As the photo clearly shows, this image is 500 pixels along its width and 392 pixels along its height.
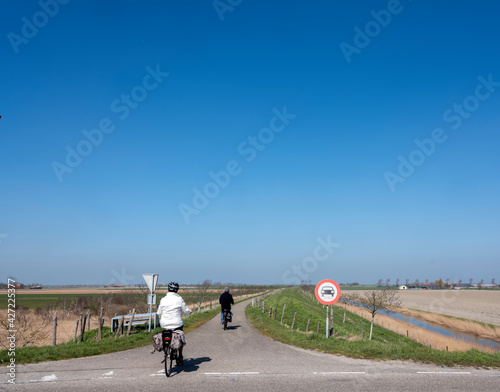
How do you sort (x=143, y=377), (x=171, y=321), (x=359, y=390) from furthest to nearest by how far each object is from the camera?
1. (x=171, y=321)
2. (x=143, y=377)
3. (x=359, y=390)

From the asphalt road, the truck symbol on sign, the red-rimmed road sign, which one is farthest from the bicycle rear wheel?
the truck symbol on sign

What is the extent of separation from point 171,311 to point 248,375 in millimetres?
2267

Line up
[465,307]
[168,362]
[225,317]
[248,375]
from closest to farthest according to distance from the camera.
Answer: [248,375] < [168,362] < [225,317] < [465,307]

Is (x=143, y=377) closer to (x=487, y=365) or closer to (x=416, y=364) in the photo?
(x=416, y=364)

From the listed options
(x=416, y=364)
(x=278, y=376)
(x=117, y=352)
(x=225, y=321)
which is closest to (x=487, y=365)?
(x=416, y=364)

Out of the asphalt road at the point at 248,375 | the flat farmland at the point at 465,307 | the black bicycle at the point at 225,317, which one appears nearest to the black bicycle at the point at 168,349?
the asphalt road at the point at 248,375

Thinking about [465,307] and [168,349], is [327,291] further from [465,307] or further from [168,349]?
[465,307]

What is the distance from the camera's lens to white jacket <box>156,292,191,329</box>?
8.46 m

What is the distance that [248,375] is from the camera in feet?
25.8

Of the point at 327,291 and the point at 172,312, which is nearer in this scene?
the point at 172,312

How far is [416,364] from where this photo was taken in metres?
9.16

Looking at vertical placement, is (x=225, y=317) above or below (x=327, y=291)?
below

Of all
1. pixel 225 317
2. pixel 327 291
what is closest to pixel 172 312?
pixel 327 291

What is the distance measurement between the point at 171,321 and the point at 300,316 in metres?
28.0
